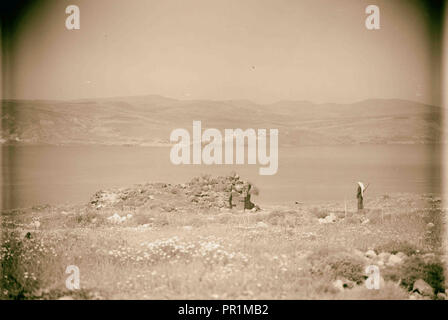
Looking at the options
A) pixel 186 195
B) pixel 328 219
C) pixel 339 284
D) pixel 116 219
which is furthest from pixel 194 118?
pixel 339 284

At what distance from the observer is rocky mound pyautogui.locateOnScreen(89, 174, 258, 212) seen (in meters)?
15.2

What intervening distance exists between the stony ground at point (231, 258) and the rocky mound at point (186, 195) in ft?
11.5

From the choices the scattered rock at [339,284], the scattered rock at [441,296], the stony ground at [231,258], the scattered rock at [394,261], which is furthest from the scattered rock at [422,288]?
the scattered rock at [339,284]

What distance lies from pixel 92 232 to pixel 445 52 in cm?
1125

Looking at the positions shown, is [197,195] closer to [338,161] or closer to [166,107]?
[166,107]

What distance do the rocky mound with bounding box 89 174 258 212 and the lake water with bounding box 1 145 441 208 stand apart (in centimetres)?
71

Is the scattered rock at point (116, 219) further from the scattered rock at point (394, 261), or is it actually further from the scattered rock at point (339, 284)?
the scattered rock at point (394, 261)

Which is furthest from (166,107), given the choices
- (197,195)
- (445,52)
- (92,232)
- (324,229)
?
(445,52)

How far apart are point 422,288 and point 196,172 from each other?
1307 centimetres

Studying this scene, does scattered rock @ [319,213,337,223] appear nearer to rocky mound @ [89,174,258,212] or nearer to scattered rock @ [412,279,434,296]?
scattered rock @ [412,279,434,296]

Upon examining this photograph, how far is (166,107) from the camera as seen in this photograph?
1841 centimetres

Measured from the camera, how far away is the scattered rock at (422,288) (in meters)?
7.11

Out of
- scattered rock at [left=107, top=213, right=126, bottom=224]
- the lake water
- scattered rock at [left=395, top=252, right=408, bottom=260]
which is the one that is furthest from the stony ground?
the lake water

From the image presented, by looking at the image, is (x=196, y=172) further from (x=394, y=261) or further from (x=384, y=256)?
(x=394, y=261)
